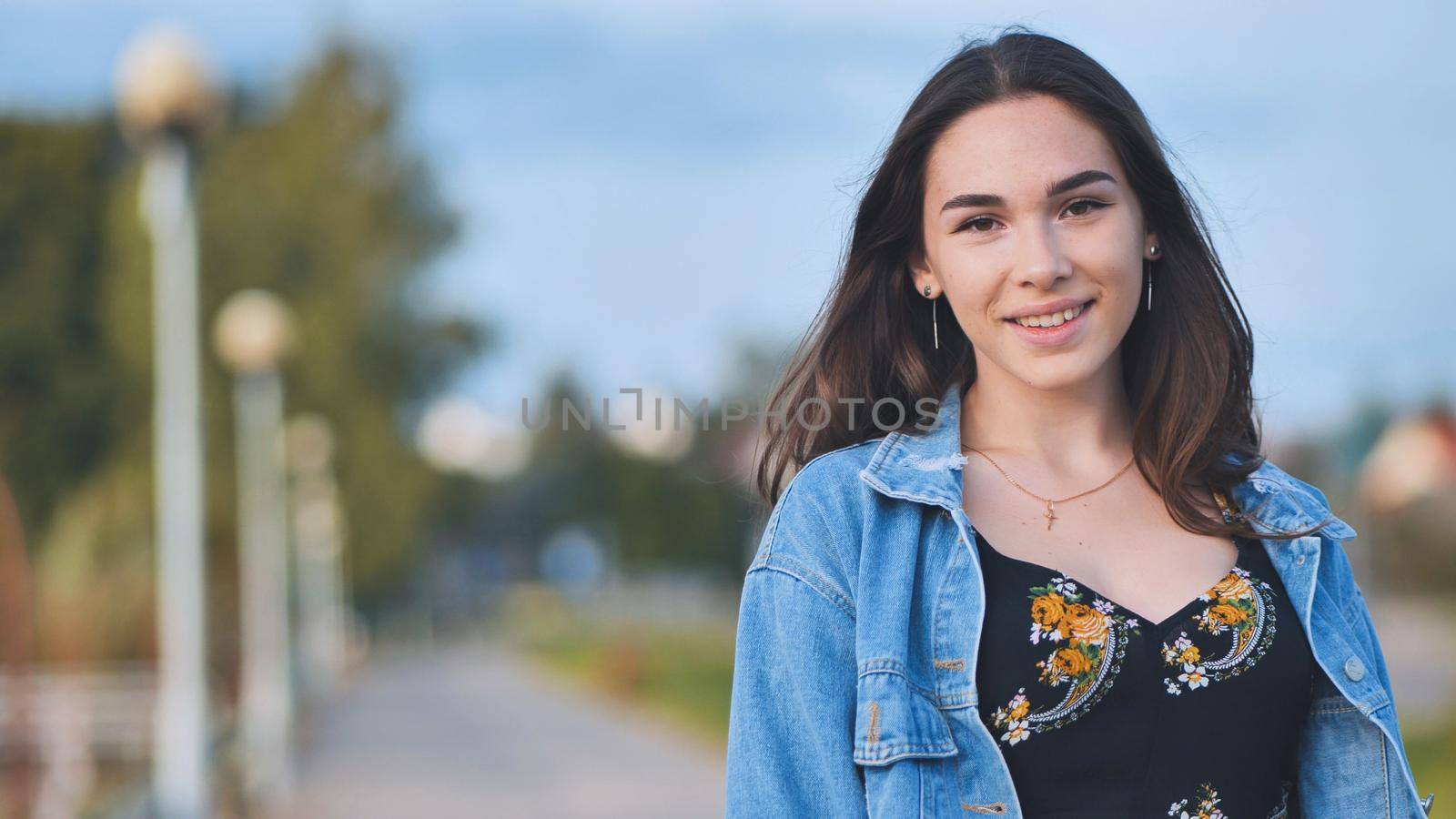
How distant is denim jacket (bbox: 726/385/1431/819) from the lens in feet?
5.71

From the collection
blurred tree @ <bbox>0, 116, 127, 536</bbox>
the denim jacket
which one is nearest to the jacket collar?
the denim jacket

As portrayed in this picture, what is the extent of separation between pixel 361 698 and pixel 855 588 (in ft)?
62.5

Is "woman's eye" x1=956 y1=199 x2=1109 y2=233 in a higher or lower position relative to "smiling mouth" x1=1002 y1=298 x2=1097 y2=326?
higher

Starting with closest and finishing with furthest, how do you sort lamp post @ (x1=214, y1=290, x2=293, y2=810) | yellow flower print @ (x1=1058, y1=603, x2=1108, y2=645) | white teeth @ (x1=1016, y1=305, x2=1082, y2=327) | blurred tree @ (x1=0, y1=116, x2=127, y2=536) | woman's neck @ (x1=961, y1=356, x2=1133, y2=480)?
1. yellow flower print @ (x1=1058, y1=603, x2=1108, y2=645)
2. white teeth @ (x1=1016, y1=305, x2=1082, y2=327)
3. woman's neck @ (x1=961, y1=356, x2=1133, y2=480)
4. lamp post @ (x1=214, y1=290, x2=293, y2=810)
5. blurred tree @ (x1=0, y1=116, x2=127, y2=536)

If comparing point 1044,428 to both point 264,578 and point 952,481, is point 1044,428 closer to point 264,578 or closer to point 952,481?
point 952,481

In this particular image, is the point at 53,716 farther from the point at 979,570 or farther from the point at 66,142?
the point at 66,142

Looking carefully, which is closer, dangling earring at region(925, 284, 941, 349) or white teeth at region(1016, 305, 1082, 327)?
white teeth at region(1016, 305, 1082, 327)

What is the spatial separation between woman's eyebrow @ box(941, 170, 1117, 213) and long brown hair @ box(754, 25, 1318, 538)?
89 millimetres

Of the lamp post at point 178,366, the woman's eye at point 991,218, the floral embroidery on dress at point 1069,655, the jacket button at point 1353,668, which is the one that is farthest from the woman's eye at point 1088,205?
the lamp post at point 178,366

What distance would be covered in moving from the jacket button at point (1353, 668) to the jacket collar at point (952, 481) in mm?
185

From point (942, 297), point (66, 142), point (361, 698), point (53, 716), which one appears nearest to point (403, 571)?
point (66, 142)

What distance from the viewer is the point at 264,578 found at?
55.3 ft

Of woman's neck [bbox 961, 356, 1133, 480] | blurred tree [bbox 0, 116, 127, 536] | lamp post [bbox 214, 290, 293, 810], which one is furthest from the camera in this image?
blurred tree [bbox 0, 116, 127, 536]

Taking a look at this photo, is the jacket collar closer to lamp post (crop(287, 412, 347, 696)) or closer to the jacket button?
the jacket button
